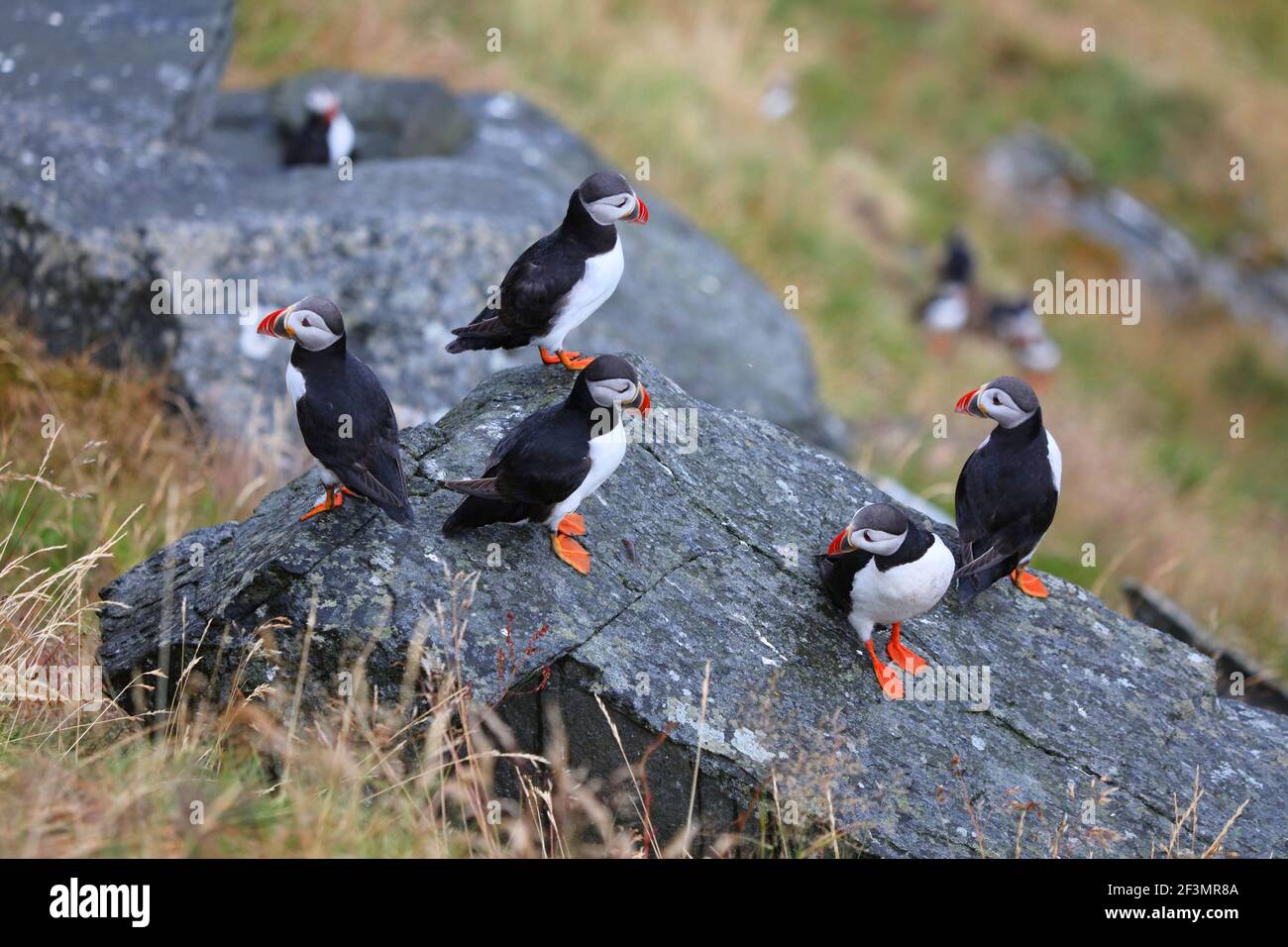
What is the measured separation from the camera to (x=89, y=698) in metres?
4.24

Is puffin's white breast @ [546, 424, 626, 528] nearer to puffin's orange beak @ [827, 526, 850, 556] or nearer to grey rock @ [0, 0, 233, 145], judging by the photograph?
puffin's orange beak @ [827, 526, 850, 556]

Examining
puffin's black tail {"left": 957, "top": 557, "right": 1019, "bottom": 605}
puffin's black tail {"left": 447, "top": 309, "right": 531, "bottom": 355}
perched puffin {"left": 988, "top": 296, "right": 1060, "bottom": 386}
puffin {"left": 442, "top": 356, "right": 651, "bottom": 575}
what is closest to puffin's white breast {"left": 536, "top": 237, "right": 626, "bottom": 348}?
puffin's black tail {"left": 447, "top": 309, "right": 531, "bottom": 355}

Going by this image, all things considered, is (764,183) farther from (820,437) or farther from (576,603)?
(576,603)

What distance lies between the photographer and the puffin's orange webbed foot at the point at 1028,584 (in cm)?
508

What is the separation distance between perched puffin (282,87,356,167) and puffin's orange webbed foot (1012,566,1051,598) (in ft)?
18.0

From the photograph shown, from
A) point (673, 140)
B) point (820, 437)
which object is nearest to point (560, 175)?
point (820, 437)

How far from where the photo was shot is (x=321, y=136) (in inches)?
345

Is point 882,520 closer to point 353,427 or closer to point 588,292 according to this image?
point 588,292

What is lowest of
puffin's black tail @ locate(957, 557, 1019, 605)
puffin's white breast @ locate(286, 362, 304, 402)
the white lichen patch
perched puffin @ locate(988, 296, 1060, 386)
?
perched puffin @ locate(988, 296, 1060, 386)

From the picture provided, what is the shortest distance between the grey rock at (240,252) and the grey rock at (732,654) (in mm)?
2143

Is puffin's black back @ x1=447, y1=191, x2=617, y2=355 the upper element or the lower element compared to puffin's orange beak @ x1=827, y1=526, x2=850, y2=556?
upper

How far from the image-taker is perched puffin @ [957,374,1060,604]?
4.78 m

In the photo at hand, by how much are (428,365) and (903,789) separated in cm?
396

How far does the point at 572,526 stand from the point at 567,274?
1114mm
